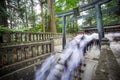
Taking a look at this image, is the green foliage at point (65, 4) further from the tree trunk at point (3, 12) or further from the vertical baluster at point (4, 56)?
the vertical baluster at point (4, 56)

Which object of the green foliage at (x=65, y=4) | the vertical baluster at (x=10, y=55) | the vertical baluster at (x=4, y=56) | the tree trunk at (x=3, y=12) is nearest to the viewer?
the vertical baluster at (x=4, y=56)

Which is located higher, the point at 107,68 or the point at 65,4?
the point at 65,4

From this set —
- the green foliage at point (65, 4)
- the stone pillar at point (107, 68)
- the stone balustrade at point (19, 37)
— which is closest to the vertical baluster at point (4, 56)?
the stone balustrade at point (19, 37)

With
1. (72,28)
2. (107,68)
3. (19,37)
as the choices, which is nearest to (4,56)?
(19,37)

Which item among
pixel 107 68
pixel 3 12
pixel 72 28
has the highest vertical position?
pixel 3 12

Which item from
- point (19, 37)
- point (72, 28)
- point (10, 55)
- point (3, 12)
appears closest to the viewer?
point (10, 55)

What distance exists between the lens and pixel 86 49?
20.1 ft

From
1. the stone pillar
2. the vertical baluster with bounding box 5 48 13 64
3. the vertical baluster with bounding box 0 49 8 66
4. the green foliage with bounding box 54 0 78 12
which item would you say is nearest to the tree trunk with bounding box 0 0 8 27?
the vertical baluster with bounding box 5 48 13 64

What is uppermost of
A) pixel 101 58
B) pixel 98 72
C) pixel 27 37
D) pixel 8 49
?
pixel 27 37

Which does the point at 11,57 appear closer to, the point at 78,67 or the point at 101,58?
the point at 78,67

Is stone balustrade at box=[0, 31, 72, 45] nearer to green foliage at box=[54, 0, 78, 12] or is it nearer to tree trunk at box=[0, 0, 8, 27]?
tree trunk at box=[0, 0, 8, 27]

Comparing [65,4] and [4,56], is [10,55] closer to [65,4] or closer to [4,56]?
[4,56]

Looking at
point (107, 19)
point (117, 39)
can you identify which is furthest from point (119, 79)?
point (107, 19)

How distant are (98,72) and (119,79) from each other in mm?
576
